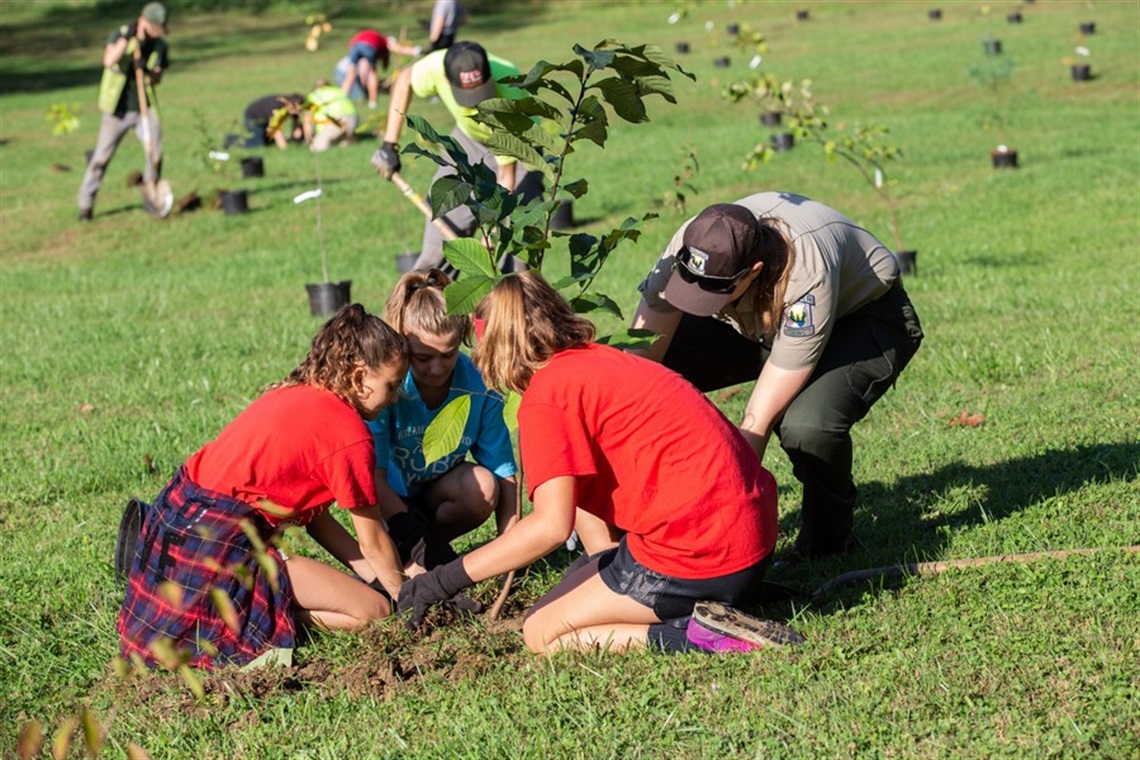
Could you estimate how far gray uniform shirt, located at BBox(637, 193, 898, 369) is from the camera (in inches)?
171

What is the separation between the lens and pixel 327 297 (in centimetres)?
966

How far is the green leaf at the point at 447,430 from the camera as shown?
4012 millimetres

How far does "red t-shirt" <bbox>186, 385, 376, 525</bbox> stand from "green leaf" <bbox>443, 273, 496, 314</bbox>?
55 centimetres

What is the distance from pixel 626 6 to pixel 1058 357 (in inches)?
1282

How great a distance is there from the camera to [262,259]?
12.5 metres

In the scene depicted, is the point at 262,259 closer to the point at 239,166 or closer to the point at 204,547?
the point at 239,166

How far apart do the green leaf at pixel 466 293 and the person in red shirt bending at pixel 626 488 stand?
0.09 meters

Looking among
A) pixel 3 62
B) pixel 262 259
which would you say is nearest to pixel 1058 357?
pixel 262 259

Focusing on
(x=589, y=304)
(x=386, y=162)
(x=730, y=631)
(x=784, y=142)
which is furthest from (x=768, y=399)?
(x=784, y=142)

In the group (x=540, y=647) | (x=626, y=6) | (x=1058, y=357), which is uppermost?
(x=540, y=647)

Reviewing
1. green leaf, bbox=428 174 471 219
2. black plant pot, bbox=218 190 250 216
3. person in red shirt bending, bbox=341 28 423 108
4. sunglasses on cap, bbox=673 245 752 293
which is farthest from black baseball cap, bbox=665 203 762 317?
person in red shirt bending, bbox=341 28 423 108

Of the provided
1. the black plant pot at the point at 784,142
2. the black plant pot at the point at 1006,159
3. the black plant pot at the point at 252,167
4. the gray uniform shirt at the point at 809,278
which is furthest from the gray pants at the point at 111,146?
the gray uniform shirt at the point at 809,278

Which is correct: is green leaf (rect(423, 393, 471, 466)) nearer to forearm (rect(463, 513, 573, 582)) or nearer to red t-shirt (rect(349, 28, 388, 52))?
forearm (rect(463, 513, 573, 582))

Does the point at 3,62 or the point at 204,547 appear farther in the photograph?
the point at 3,62
